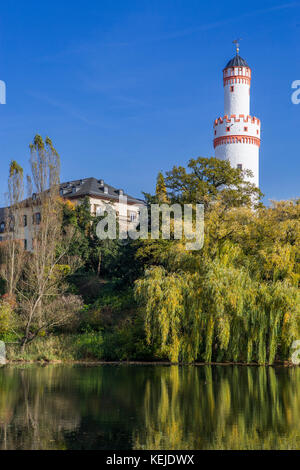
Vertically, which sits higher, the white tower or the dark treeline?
the white tower

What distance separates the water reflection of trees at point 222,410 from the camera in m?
12.2

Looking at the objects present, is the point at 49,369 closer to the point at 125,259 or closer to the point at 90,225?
the point at 125,259

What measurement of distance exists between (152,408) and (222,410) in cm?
185

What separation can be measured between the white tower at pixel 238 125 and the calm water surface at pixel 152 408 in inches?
1163

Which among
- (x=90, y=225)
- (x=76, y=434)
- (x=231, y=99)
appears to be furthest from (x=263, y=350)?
(x=231, y=99)

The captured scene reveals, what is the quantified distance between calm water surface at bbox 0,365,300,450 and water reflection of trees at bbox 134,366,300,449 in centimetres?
2

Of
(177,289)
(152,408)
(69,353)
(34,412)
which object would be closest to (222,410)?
(152,408)

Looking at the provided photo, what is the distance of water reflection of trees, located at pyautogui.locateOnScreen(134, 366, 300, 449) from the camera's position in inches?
480

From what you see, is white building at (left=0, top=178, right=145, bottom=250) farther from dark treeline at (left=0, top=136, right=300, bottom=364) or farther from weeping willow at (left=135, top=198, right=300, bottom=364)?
weeping willow at (left=135, top=198, right=300, bottom=364)

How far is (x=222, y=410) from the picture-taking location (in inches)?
612

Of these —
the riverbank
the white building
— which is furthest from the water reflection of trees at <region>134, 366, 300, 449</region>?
the white building

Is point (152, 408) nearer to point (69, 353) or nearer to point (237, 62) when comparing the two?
point (69, 353)

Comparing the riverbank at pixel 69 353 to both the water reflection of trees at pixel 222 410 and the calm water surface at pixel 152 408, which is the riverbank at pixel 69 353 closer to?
the calm water surface at pixel 152 408
